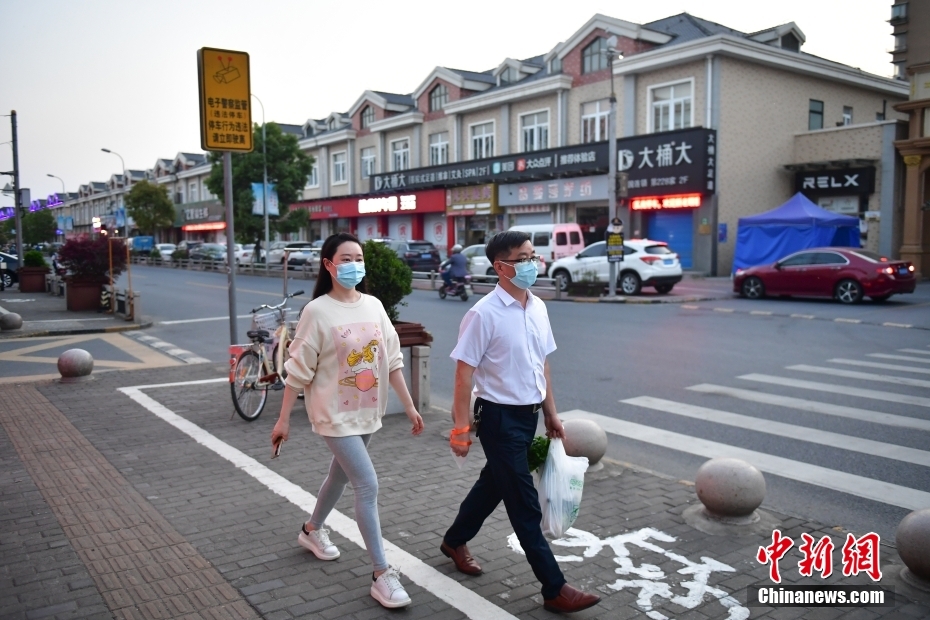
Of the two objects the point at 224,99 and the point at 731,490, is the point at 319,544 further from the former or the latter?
the point at 224,99

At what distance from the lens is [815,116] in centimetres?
3253

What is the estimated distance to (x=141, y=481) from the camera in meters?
5.95

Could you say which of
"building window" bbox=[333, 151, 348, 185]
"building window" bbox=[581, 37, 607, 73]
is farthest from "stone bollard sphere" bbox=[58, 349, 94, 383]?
"building window" bbox=[333, 151, 348, 185]

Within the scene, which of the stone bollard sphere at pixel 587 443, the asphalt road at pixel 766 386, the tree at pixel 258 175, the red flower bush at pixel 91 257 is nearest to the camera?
the stone bollard sphere at pixel 587 443

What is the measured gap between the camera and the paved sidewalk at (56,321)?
15945mm

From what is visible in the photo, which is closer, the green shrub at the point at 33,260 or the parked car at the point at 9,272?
the green shrub at the point at 33,260

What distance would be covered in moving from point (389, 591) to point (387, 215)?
4332 cm

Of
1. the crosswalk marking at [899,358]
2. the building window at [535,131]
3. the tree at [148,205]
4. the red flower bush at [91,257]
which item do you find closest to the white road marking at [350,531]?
the crosswalk marking at [899,358]

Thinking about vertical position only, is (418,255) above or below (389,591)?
above

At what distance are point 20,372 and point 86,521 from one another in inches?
290

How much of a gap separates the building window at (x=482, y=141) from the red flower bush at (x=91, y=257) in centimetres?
2203

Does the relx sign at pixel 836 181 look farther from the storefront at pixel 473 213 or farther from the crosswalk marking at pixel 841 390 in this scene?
the crosswalk marking at pixel 841 390

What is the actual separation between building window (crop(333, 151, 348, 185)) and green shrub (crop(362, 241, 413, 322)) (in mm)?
42769

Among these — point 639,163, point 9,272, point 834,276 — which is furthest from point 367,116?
point 834,276
